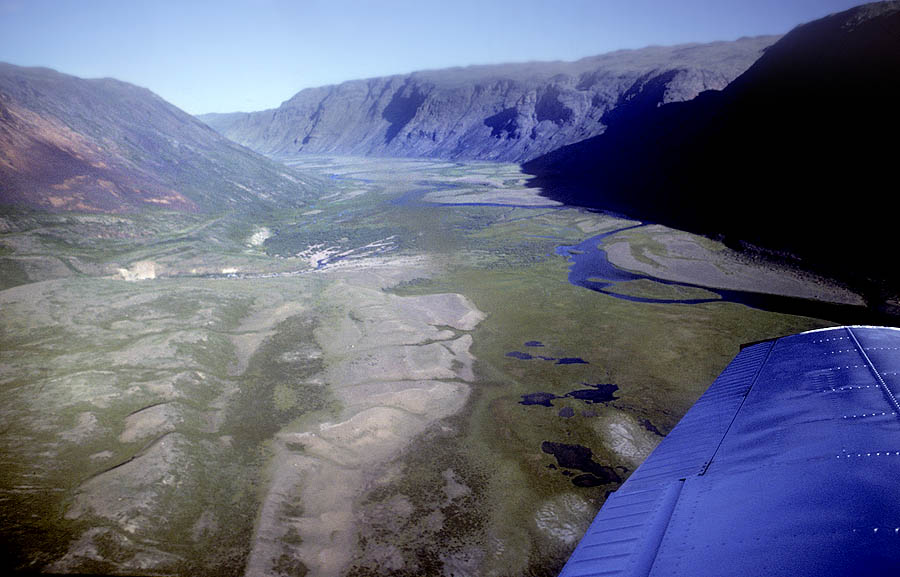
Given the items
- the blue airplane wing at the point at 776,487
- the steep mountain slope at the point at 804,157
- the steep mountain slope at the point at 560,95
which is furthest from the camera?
the steep mountain slope at the point at 560,95

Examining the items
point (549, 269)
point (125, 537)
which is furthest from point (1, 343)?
point (549, 269)

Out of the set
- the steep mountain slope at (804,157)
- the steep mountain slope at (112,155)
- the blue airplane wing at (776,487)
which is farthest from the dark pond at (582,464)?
the steep mountain slope at (112,155)

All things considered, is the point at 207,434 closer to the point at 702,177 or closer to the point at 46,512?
the point at 46,512

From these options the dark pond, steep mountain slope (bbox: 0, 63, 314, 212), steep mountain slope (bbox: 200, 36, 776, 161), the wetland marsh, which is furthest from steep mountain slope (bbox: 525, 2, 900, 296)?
steep mountain slope (bbox: 0, 63, 314, 212)

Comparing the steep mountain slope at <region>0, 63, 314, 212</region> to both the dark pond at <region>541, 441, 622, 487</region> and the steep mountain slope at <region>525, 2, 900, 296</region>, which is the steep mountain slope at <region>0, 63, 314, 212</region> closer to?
the dark pond at <region>541, 441, 622, 487</region>

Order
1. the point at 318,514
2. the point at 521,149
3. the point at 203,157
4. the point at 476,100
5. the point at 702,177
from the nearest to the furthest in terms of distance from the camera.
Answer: the point at 318,514, the point at 702,177, the point at 203,157, the point at 521,149, the point at 476,100

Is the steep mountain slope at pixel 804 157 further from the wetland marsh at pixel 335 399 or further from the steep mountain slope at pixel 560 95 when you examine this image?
the steep mountain slope at pixel 560 95
